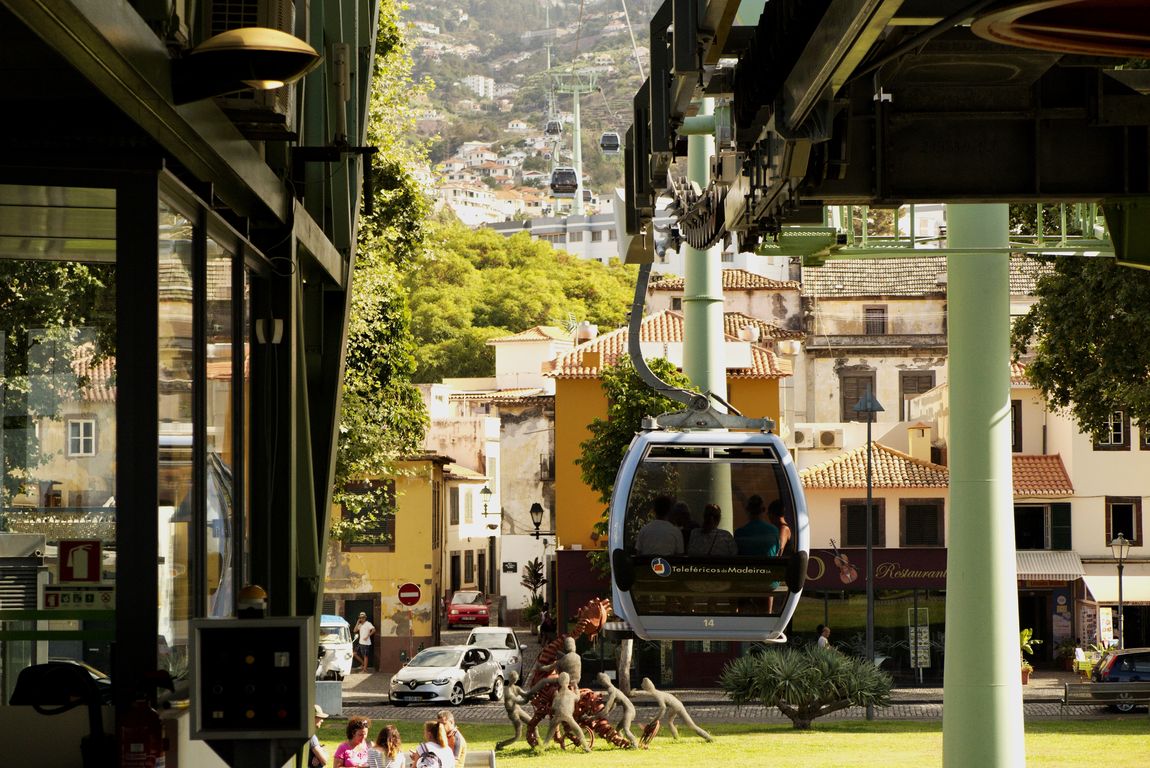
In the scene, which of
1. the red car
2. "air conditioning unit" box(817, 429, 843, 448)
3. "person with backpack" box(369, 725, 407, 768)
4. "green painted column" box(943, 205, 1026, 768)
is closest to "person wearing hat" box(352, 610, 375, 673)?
the red car

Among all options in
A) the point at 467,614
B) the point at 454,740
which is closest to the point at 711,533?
the point at 454,740

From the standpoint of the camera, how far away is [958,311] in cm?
1988

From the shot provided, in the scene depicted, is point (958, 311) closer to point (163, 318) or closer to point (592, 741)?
point (592, 741)

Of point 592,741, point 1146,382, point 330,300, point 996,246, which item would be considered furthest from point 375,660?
point 330,300

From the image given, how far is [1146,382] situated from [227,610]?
1778cm

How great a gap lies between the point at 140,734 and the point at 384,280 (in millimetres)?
18438

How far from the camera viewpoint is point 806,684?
30.5 meters

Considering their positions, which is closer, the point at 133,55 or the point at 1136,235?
the point at 133,55

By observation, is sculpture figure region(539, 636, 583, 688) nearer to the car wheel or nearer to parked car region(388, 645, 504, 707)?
parked car region(388, 645, 504, 707)

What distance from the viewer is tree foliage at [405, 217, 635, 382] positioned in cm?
9331

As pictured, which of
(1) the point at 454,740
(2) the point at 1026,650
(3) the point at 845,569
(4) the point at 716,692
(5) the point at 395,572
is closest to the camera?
(1) the point at 454,740

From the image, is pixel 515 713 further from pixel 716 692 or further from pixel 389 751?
pixel 716 692

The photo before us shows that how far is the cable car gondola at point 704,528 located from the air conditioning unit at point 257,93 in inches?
270

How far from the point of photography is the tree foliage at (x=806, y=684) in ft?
100
